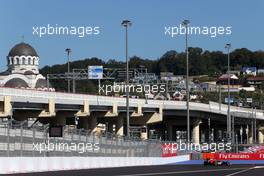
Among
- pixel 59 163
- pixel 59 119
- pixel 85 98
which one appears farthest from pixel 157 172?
pixel 59 119

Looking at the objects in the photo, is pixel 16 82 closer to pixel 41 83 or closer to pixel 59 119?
pixel 41 83

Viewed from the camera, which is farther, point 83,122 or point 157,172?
point 83,122

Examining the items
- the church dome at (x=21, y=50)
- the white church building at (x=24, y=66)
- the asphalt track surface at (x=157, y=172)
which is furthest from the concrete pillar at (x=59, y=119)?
the church dome at (x=21, y=50)

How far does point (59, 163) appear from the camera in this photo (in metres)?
39.1

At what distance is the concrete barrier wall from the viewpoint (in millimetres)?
32906

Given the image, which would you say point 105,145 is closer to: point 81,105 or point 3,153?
point 3,153

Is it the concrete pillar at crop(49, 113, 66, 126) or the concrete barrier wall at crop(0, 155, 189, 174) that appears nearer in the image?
the concrete barrier wall at crop(0, 155, 189, 174)

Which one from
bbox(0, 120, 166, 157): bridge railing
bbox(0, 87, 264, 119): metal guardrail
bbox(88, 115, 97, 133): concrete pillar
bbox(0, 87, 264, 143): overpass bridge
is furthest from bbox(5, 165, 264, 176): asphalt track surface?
bbox(88, 115, 97, 133): concrete pillar

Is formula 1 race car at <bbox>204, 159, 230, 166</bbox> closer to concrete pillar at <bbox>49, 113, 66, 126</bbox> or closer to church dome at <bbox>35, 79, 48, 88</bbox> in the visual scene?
concrete pillar at <bbox>49, 113, 66, 126</bbox>

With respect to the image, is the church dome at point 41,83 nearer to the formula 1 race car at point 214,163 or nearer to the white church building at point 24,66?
the white church building at point 24,66

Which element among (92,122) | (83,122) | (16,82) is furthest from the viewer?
(16,82)

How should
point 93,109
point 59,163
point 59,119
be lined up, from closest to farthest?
point 59,163
point 59,119
point 93,109

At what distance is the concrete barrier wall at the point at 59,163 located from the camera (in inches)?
1296

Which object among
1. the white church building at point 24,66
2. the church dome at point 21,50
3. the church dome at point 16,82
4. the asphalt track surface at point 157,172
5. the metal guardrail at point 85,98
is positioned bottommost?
the asphalt track surface at point 157,172
